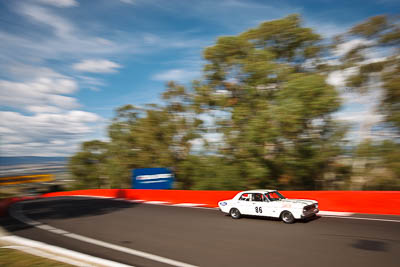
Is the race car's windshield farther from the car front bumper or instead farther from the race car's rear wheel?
the car front bumper

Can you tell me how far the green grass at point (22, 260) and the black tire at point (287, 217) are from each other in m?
7.33

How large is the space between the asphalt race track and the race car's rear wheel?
0.69 ft

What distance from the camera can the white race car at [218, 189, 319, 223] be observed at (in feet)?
33.9

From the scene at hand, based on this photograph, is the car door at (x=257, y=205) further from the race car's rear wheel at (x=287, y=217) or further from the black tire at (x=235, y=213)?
the race car's rear wheel at (x=287, y=217)

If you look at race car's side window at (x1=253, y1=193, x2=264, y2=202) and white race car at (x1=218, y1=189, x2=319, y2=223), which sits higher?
race car's side window at (x1=253, y1=193, x2=264, y2=202)

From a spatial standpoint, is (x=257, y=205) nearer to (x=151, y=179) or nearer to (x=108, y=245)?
(x=108, y=245)

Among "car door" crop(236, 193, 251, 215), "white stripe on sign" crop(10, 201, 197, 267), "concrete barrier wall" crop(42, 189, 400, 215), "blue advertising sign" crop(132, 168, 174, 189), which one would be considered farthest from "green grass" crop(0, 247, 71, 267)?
"blue advertising sign" crop(132, 168, 174, 189)

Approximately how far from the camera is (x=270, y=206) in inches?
436

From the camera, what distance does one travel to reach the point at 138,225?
1155 cm

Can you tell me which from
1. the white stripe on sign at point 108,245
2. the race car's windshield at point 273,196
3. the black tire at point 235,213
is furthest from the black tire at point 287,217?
the white stripe on sign at point 108,245

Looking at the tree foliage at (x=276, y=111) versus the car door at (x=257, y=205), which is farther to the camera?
the tree foliage at (x=276, y=111)

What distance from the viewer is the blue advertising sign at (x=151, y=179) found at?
25.4 meters

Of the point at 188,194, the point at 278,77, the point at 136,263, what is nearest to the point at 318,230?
the point at 136,263

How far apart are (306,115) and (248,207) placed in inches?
394
